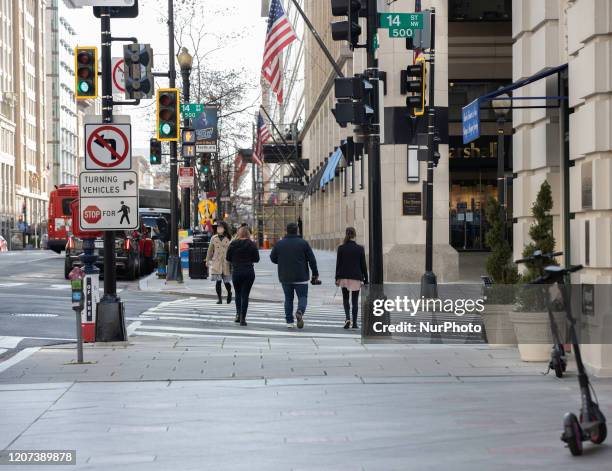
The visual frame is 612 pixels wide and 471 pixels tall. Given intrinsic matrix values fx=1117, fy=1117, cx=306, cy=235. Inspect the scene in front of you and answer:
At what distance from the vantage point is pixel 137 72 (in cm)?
1792

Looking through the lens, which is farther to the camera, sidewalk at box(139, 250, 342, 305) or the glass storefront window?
the glass storefront window

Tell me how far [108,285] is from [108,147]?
197cm

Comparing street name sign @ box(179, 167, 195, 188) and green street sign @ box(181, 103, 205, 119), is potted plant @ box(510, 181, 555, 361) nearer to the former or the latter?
green street sign @ box(181, 103, 205, 119)

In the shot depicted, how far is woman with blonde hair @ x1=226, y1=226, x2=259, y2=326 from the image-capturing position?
20.3 metres

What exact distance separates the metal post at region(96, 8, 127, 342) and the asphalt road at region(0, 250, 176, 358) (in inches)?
52.6

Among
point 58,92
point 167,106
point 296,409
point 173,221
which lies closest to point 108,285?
point 296,409

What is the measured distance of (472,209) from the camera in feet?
154

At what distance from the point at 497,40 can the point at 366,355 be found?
29.4 metres

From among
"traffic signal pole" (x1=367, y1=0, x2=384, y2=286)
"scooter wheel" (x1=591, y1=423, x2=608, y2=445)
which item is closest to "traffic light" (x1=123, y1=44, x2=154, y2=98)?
"traffic signal pole" (x1=367, y1=0, x2=384, y2=286)

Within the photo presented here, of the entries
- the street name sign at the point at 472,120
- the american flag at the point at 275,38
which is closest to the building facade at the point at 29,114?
the american flag at the point at 275,38

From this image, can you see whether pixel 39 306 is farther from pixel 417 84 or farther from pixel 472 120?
pixel 472 120

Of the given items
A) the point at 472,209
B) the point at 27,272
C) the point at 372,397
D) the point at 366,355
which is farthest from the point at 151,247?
the point at 372,397

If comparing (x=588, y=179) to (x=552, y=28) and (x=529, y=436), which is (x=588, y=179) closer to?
(x=552, y=28)

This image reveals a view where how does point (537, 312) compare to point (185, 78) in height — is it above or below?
below
